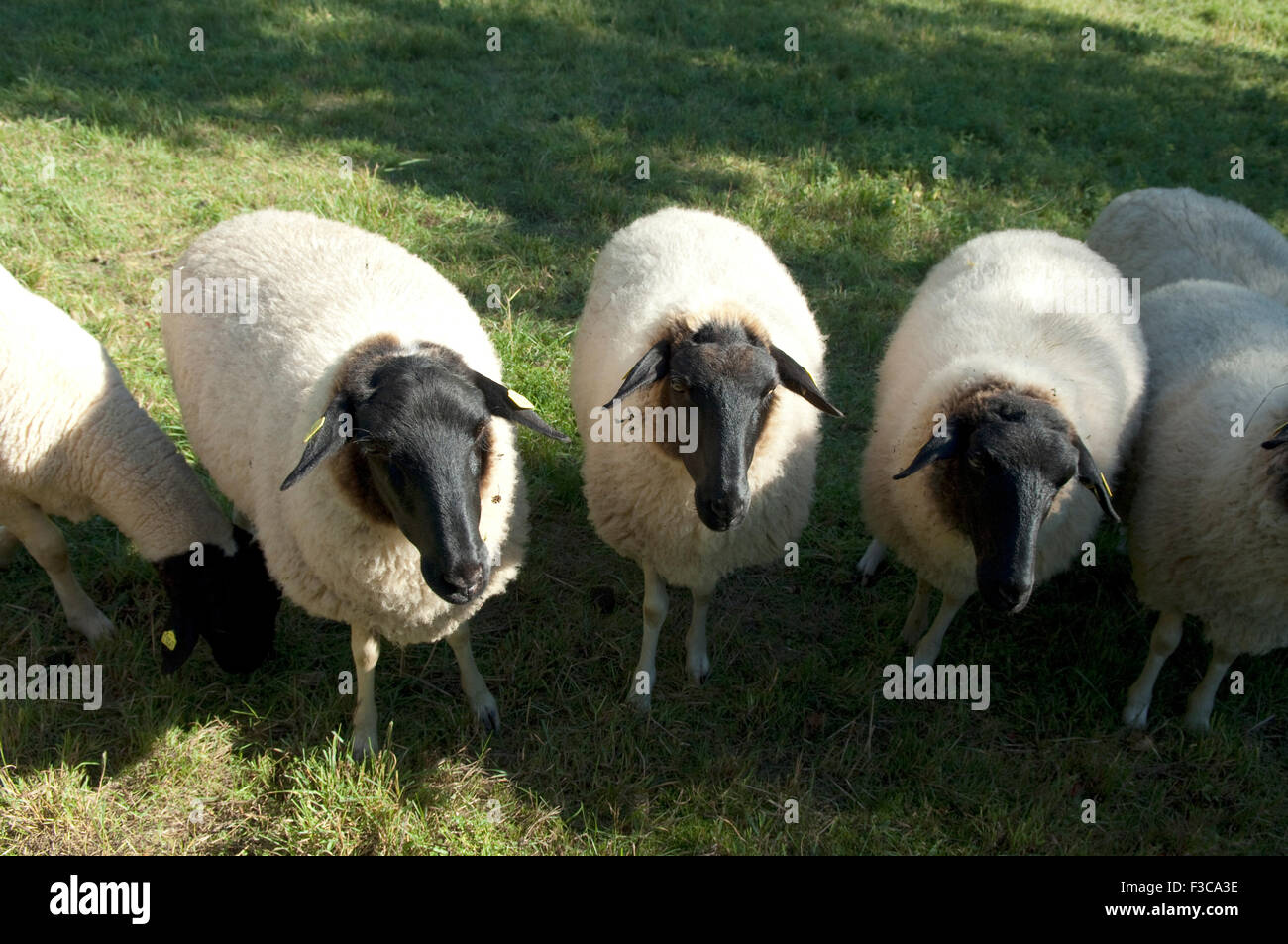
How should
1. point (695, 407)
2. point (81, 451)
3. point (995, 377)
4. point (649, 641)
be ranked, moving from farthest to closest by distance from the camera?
point (649, 641), point (81, 451), point (995, 377), point (695, 407)

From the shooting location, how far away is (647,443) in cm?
372

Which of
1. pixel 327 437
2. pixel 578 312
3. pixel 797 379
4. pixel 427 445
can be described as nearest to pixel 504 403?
pixel 427 445

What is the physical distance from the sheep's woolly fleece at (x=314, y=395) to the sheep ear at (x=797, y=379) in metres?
1.05

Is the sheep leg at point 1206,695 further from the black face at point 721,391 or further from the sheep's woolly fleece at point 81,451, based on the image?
the sheep's woolly fleece at point 81,451

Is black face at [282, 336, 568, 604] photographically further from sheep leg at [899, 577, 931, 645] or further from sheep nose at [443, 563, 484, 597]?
sheep leg at [899, 577, 931, 645]

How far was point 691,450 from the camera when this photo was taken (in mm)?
3422

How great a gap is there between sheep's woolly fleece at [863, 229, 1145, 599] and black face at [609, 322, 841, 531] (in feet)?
2.33

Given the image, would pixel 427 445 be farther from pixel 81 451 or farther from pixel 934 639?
pixel 934 639

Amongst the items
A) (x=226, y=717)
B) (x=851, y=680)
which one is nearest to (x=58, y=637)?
(x=226, y=717)

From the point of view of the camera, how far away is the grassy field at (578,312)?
3592mm

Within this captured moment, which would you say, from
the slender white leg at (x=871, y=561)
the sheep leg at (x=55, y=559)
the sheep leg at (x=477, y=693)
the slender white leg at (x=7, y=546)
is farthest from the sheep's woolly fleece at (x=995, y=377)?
the slender white leg at (x=7, y=546)

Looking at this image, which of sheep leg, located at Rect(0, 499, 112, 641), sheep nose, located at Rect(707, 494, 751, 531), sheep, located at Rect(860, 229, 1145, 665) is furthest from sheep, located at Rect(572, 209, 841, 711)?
sheep leg, located at Rect(0, 499, 112, 641)

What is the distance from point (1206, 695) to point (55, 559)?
4.96 metres

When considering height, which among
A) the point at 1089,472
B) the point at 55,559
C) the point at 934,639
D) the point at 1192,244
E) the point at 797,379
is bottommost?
the point at 934,639
